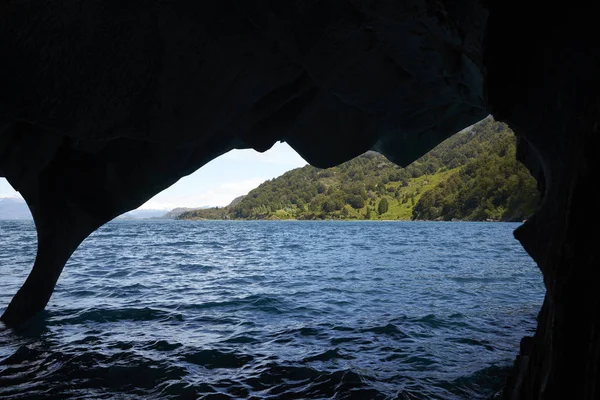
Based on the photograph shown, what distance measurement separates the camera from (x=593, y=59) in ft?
11.0

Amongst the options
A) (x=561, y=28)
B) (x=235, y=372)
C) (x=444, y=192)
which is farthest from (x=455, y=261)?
(x=444, y=192)

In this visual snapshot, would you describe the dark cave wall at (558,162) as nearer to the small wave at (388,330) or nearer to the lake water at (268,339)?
the lake water at (268,339)

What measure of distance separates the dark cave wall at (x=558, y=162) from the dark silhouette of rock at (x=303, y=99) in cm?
1

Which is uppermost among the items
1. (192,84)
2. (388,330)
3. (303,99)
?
(303,99)

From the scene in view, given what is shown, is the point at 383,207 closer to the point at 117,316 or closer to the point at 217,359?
the point at 117,316

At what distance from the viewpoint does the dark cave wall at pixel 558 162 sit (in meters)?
3.18

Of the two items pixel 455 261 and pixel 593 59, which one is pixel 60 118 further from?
pixel 455 261

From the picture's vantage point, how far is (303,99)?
26.2 ft

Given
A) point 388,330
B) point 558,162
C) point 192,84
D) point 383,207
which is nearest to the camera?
point 558,162

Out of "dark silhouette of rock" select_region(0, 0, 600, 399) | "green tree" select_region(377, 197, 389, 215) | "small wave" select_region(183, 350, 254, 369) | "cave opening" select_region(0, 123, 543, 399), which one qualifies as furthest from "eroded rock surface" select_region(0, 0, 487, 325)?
"green tree" select_region(377, 197, 389, 215)

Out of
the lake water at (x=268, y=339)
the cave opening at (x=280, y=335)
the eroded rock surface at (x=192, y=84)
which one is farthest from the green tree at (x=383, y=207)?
the eroded rock surface at (x=192, y=84)

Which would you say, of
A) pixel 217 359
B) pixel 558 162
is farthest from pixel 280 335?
pixel 558 162

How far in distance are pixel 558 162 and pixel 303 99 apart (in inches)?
207

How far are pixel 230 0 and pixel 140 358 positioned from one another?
20.9 feet
